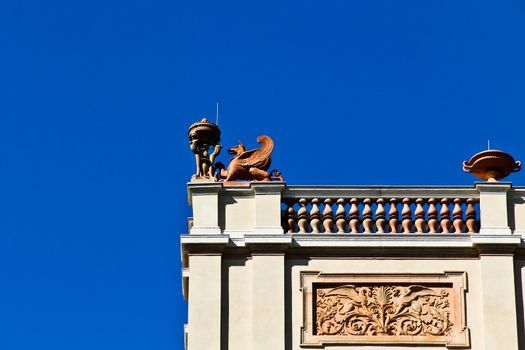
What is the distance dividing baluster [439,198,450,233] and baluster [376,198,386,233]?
989 mm

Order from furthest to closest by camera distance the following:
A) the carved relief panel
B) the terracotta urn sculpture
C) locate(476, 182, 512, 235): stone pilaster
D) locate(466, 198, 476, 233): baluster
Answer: the terracotta urn sculpture
locate(466, 198, 476, 233): baluster
locate(476, 182, 512, 235): stone pilaster
the carved relief panel

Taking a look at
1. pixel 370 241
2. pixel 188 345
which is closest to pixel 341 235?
pixel 370 241

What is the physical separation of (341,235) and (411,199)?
1478 millimetres

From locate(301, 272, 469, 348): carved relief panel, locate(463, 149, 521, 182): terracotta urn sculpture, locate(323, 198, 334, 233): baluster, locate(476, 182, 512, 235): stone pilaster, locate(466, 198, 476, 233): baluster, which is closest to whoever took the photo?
locate(301, 272, 469, 348): carved relief panel

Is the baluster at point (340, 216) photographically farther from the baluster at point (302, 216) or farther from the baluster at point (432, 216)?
the baluster at point (432, 216)

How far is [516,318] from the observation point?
129 ft

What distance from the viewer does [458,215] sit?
133 ft

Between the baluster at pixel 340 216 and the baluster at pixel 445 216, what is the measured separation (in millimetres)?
1655

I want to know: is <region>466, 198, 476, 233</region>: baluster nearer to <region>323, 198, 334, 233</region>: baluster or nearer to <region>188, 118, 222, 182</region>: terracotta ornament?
<region>323, 198, 334, 233</region>: baluster

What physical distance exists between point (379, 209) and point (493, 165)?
2130 mm

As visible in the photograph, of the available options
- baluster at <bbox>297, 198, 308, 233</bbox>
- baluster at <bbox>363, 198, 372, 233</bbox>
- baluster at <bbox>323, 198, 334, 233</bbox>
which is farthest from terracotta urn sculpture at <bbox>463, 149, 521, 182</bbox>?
baluster at <bbox>297, 198, 308, 233</bbox>

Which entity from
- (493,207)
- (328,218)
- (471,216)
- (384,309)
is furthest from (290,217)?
(493,207)

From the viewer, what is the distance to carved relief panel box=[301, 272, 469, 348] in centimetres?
3946

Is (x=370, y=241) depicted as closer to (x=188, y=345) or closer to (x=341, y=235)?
(x=341, y=235)
